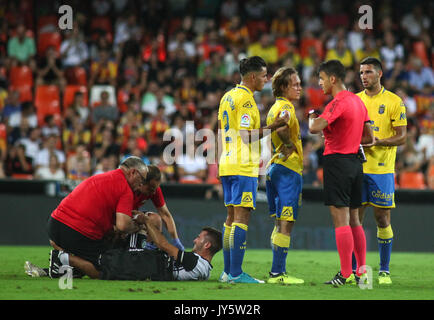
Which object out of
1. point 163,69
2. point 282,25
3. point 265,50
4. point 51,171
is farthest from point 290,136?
point 282,25

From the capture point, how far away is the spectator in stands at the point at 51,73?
55.4ft

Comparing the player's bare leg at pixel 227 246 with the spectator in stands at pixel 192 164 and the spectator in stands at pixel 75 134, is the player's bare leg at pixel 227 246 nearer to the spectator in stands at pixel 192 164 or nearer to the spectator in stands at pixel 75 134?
the spectator in stands at pixel 192 164

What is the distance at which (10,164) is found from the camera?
14.2 metres

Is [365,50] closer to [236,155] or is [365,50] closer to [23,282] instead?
[236,155]

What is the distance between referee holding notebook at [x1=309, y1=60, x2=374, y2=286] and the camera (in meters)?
7.42

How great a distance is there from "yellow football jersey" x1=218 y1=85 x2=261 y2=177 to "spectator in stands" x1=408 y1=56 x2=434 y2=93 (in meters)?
11.5

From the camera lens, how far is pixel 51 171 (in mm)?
14148

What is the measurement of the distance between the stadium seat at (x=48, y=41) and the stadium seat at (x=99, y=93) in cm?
224

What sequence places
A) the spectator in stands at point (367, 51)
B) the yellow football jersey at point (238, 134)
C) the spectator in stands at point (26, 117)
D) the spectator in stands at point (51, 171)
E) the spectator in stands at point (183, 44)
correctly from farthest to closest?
1. the spectator in stands at point (367, 51)
2. the spectator in stands at point (183, 44)
3. the spectator in stands at point (26, 117)
4. the spectator in stands at point (51, 171)
5. the yellow football jersey at point (238, 134)

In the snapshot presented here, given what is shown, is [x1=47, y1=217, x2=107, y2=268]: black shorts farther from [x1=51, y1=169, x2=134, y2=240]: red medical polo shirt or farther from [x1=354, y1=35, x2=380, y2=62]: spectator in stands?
[x1=354, y1=35, x2=380, y2=62]: spectator in stands

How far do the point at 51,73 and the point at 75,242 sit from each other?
33.2ft

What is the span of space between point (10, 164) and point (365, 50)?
9.96m

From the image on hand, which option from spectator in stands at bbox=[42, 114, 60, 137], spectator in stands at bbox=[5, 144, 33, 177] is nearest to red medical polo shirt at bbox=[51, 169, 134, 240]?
Answer: spectator in stands at bbox=[5, 144, 33, 177]

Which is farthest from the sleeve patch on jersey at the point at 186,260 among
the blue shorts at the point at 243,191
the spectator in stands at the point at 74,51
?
the spectator in stands at the point at 74,51
